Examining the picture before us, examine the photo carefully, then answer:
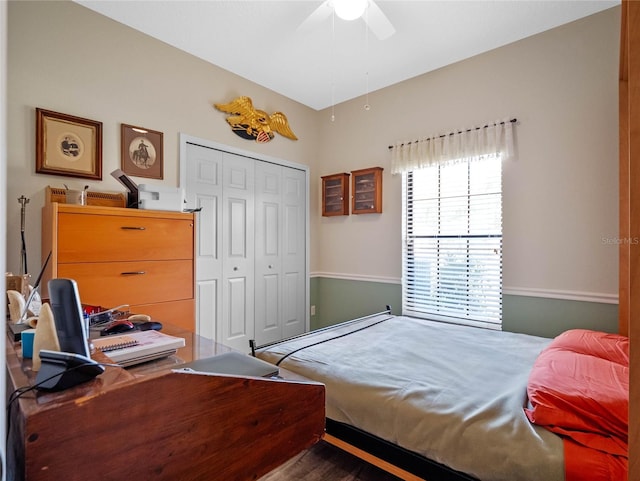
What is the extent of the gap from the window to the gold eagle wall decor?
1446 millimetres

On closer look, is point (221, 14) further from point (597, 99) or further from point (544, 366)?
point (544, 366)

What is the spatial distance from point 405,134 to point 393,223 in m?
0.89

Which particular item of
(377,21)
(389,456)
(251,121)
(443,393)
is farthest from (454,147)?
(389,456)

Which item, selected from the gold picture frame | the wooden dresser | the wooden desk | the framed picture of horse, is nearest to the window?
the wooden dresser

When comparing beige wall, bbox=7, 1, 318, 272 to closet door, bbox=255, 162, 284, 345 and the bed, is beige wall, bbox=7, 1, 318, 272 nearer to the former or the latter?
closet door, bbox=255, 162, 284, 345

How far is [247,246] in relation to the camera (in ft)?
11.2

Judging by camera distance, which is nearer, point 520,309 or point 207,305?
point 520,309

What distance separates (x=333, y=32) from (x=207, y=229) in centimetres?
194

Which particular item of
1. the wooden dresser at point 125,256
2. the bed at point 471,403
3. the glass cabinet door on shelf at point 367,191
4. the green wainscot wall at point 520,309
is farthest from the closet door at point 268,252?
the bed at point 471,403

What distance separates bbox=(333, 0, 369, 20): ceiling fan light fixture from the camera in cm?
201

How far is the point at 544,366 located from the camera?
1.57m

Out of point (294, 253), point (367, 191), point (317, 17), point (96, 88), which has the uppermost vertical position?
point (317, 17)

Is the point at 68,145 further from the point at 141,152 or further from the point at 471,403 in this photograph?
the point at 471,403

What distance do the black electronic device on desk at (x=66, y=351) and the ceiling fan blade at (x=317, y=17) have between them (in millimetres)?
2195
